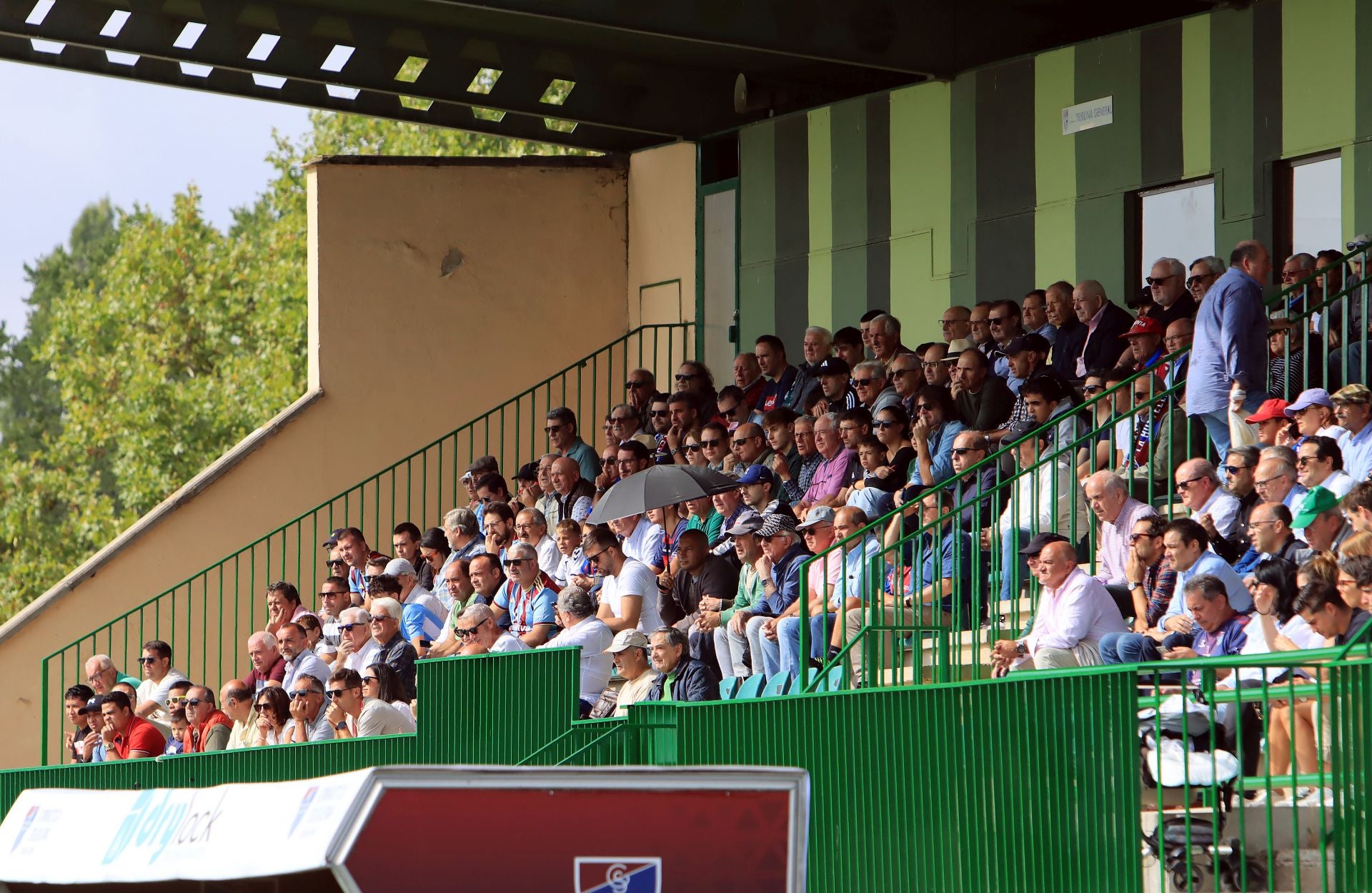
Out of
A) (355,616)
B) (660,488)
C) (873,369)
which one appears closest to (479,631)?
(660,488)

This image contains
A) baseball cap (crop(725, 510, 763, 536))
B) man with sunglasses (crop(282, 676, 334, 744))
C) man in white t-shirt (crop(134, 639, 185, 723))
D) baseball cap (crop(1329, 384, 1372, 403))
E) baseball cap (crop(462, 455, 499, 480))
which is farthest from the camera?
baseball cap (crop(462, 455, 499, 480))

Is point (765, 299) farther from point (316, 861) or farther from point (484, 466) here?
point (316, 861)

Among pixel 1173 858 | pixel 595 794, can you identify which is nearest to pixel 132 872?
pixel 595 794

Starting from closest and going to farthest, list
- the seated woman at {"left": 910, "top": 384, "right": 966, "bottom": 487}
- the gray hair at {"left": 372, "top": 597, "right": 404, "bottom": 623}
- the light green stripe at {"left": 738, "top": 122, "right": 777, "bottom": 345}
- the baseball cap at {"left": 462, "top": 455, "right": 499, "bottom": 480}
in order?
the seated woman at {"left": 910, "top": 384, "right": 966, "bottom": 487}
the gray hair at {"left": 372, "top": 597, "right": 404, "bottom": 623}
the baseball cap at {"left": 462, "top": 455, "right": 499, "bottom": 480}
the light green stripe at {"left": 738, "top": 122, "right": 777, "bottom": 345}

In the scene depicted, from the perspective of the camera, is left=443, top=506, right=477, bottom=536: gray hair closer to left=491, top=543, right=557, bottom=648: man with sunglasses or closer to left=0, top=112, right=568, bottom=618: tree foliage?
left=491, top=543, right=557, bottom=648: man with sunglasses

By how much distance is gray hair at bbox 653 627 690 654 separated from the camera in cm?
1205

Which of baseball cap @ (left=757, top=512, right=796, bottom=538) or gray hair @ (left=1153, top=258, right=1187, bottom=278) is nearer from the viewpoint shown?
baseball cap @ (left=757, top=512, right=796, bottom=538)

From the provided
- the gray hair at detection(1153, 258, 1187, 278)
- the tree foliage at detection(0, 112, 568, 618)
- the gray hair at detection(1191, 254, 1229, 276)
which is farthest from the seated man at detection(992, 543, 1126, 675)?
the tree foliage at detection(0, 112, 568, 618)

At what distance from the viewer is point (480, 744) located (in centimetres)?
1152

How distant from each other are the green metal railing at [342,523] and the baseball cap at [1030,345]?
6837 millimetres

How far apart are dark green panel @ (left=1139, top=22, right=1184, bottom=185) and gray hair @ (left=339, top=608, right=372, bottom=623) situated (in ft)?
22.0

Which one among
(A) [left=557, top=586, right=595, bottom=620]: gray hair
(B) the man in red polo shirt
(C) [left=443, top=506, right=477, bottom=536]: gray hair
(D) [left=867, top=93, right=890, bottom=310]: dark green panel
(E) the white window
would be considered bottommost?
(B) the man in red polo shirt

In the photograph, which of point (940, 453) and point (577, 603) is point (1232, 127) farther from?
point (577, 603)

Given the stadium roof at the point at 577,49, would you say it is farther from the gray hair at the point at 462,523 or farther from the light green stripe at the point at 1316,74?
the gray hair at the point at 462,523
